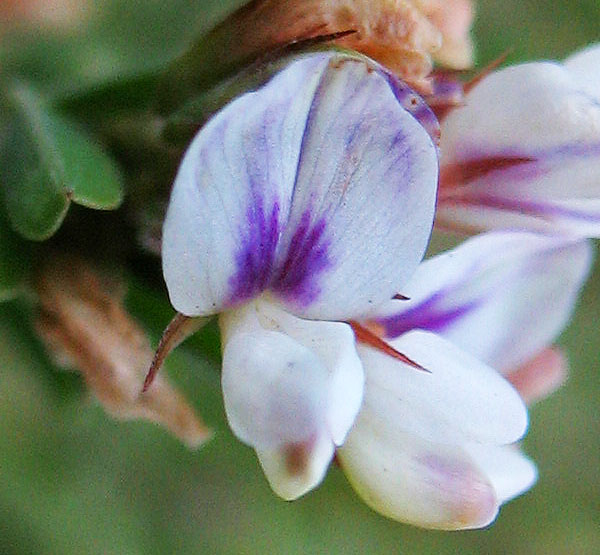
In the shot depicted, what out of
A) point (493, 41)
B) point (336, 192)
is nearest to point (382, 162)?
point (336, 192)

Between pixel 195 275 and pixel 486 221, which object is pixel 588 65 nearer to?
pixel 486 221

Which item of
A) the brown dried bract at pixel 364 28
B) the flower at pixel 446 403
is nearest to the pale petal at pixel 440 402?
the flower at pixel 446 403

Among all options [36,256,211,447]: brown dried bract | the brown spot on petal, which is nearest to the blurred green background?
[36,256,211,447]: brown dried bract

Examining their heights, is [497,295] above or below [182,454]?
above

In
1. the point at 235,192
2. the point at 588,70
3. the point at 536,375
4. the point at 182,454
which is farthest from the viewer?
the point at 182,454

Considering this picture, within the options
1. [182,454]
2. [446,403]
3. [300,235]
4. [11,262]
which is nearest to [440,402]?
[446,403]

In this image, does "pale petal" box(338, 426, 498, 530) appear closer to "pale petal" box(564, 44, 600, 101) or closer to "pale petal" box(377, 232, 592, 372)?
"pale petal" box(377, 232, 592, 372)

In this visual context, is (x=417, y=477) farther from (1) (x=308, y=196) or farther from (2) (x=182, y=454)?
(2) (x=182, y=454)
